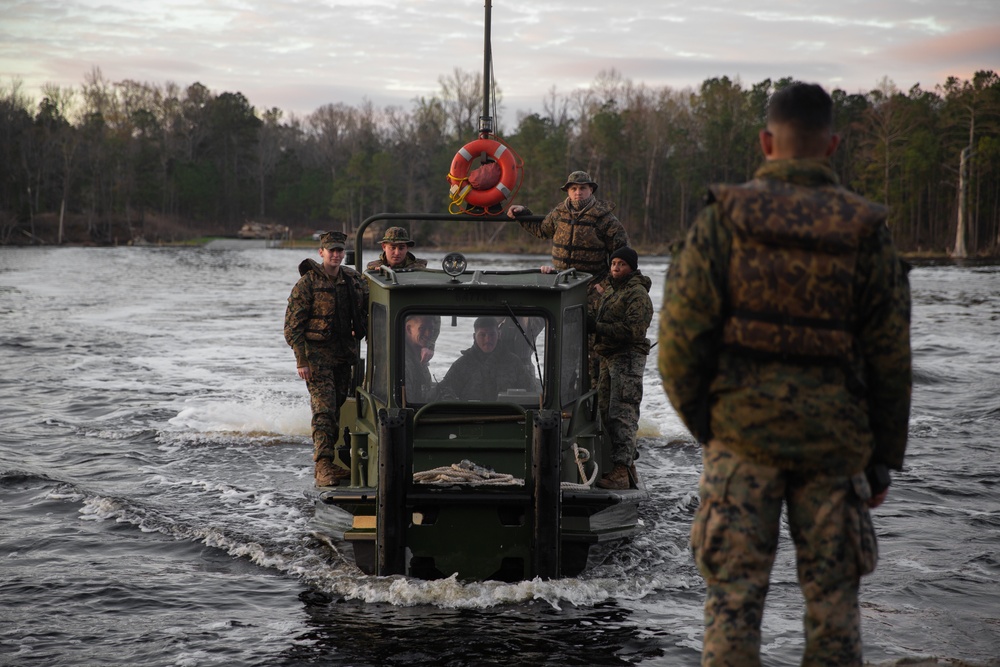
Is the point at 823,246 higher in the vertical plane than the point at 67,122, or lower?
lower

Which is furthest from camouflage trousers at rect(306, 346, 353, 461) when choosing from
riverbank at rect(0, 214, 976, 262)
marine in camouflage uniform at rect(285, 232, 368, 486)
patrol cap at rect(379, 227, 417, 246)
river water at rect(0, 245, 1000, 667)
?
riverbank at rect(0, 214, 976, 262)

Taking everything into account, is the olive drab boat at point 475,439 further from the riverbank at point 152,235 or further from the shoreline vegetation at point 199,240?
the riverbank at point 152,235

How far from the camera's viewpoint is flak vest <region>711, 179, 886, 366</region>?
3.26 meters

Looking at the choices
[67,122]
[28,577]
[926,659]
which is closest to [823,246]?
[926,659]

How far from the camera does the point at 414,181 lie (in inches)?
3558

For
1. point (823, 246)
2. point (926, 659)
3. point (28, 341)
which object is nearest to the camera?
point (823, 246)

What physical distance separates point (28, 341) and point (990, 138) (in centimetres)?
5599

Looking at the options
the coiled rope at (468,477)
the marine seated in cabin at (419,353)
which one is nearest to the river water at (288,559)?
the coiled rope at (468,477)

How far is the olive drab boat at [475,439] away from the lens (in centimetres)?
621

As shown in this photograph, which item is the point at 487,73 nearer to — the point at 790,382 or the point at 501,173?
the point at 501,173

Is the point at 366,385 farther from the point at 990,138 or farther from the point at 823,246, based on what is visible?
the point at 990,138

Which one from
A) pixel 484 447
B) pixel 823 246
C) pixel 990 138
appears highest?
pixel 990 138

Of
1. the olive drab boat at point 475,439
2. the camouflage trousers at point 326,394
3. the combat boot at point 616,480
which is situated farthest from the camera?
the camouflage trousers at point 326,394

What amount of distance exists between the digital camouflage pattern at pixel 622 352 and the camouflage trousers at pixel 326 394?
2102mm
